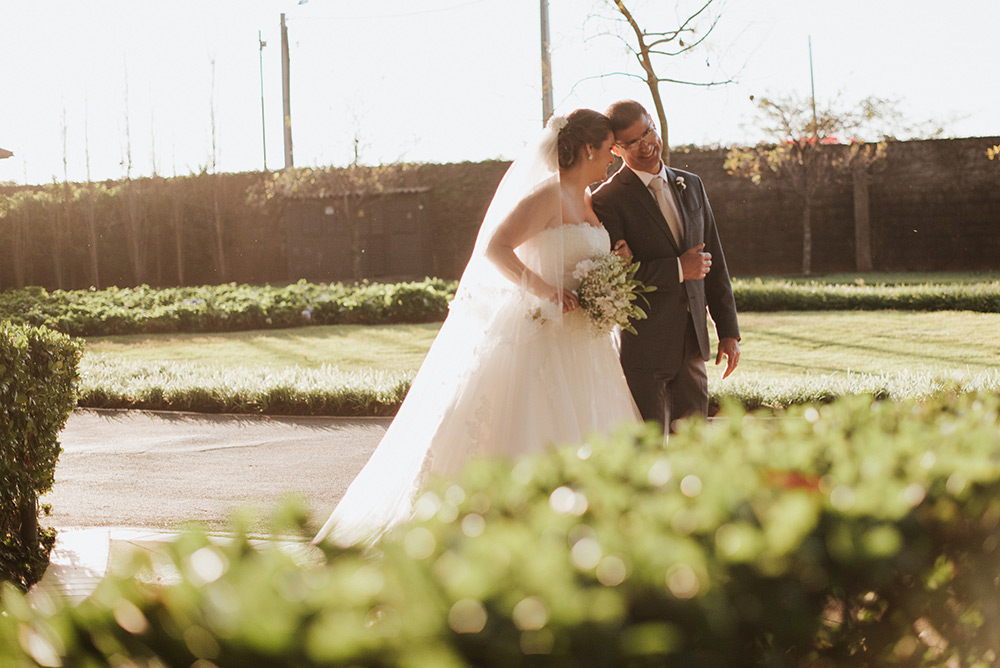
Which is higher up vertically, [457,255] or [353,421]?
[457,255]

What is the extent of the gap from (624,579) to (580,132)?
3611 mm

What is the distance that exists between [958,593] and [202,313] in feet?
59.1

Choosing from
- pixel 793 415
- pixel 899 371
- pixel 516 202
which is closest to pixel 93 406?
pixel 516 202

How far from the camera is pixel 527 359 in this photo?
4.47 m

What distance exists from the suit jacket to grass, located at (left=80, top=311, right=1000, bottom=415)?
3.05 m

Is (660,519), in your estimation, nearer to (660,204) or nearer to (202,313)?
(660,204)

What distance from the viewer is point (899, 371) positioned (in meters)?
9.55

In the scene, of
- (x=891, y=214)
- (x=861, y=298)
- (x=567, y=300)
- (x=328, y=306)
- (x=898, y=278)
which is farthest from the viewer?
Result: (x=891, y=214)

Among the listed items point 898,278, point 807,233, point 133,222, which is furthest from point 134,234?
point 898,278

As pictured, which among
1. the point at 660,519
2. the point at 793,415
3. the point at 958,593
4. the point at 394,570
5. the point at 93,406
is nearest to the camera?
the point at 394,570

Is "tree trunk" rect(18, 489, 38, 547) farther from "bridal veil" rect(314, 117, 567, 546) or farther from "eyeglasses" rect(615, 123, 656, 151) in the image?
"eyeglasses" rect(615, 123, 656, 151)

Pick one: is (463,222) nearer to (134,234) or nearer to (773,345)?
(134,234)

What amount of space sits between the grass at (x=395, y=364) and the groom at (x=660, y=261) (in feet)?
9.91

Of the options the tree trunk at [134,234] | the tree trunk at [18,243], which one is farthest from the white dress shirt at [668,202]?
the tree trunk at [18,243]
